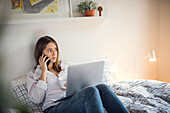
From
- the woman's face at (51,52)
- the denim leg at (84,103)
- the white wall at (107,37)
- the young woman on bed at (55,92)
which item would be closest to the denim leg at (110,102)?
the young woman on bed at (55,92)

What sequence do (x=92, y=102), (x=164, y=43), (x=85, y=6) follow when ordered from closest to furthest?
(x=92, y=102) → (x=85, y=6) → (x=164, y=43)

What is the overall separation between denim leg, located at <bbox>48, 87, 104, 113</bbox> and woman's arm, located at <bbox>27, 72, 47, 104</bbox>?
0.21m

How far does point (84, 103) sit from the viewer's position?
1396 mm

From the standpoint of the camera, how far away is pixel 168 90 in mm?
1654

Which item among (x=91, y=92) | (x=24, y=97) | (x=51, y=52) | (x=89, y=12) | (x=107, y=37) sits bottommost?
(x=24, y=97)

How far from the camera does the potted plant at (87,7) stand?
7.30 ft

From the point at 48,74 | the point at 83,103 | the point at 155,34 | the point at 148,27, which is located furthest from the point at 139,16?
the point at 83,103

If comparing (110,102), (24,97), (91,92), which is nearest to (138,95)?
(110,102)

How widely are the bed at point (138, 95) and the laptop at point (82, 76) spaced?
32 cm

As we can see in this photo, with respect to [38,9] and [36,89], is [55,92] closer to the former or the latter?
[36,89]

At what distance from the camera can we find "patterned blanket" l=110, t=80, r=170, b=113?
144cm

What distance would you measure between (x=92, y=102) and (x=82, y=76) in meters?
0.24

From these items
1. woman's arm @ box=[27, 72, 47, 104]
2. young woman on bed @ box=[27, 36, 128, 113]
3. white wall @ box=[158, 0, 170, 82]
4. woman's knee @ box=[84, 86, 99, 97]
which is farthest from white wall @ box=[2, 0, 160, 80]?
woman's knee @ box=[84, 86, 99, 97]

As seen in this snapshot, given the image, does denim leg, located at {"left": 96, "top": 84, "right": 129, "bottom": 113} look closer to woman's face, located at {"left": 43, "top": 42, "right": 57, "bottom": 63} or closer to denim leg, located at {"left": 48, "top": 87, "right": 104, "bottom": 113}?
denim leg, located at {"left": 48, "top": 87, "right": 104, "bottom": 113}
